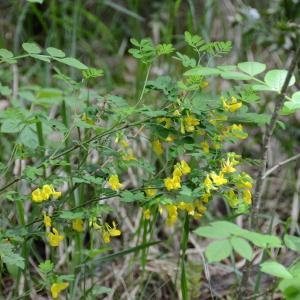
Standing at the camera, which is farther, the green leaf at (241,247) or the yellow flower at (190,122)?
the yellow flower at (190,122)

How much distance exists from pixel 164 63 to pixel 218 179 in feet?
7.25

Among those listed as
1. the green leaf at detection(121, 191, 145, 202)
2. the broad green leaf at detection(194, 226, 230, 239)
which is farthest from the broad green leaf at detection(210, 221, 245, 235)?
the green leaf at detection(121, 191, 145, 202)

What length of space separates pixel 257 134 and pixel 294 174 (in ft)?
1.11

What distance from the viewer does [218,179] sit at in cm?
148

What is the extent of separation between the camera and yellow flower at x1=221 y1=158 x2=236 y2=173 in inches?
60.6

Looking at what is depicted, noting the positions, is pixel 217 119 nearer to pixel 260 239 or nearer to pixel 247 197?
pixel 247 197

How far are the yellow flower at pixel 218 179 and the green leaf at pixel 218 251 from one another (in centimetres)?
32

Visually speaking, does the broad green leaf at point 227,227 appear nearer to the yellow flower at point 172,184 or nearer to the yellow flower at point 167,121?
the yellow flower at point 172,184

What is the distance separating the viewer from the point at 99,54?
12.4 feet

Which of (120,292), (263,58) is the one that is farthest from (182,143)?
(263,58)

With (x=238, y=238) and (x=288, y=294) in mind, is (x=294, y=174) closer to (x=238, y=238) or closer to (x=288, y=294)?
(x=288, y=294)

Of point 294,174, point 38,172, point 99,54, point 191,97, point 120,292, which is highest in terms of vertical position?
point 191,97

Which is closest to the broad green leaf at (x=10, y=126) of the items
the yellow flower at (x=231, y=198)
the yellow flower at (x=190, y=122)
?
the yellow flower at (x=190, y=122)

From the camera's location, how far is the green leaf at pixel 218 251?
112 cm
